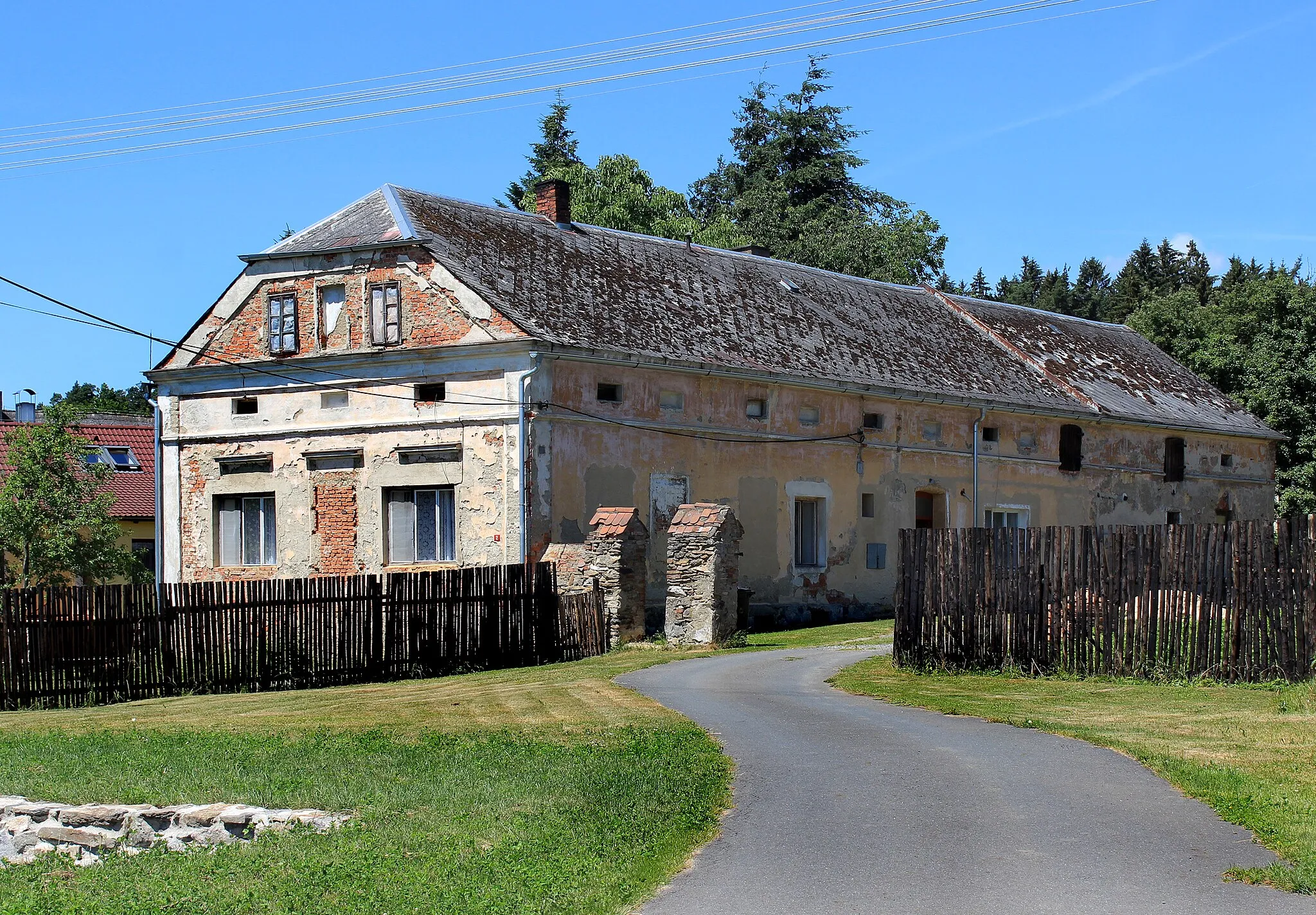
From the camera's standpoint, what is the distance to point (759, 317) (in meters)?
34.1

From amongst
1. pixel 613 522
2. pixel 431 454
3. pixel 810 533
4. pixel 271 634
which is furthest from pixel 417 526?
pixel 810 533

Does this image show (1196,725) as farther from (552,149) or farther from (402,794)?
(552,149)

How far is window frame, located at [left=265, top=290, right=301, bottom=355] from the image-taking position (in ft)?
100

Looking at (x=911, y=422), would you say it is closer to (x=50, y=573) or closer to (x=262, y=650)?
(x=262, y=650)

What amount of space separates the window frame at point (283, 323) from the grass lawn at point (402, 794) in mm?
13574

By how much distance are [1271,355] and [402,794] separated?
41.7 m

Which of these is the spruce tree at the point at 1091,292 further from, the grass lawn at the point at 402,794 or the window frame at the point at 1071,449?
the grass lawn at the point at 402,794

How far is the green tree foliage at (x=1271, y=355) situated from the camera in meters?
45.7

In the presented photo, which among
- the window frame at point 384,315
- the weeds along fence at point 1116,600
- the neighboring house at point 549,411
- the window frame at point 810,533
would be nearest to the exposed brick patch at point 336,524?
the neighboring house at point 549,411

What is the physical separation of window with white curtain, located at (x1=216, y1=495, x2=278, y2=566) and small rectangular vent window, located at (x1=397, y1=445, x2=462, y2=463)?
363 cm

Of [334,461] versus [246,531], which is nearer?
[334,461]

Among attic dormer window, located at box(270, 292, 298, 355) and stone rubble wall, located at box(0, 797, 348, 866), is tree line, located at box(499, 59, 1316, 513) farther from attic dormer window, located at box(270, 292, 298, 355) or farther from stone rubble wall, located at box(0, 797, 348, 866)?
stone rubble wall, located at box(0, 797, 348, 866)

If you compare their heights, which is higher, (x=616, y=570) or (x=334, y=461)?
(x=334, y=461)

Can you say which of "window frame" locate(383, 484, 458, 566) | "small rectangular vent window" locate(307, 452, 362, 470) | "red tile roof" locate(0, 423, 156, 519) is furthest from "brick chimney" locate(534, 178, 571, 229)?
"red tile roof" locate(0, 423, 156, 519)
